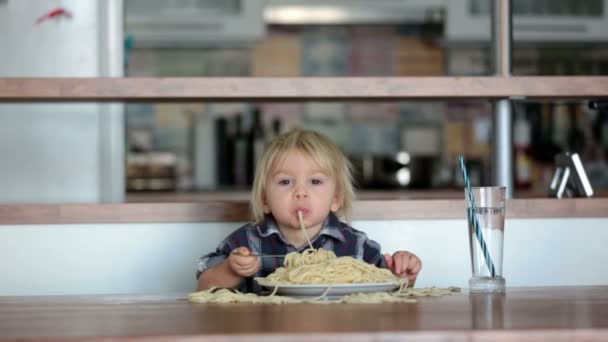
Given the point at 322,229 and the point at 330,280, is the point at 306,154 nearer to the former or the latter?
the point at 322,229

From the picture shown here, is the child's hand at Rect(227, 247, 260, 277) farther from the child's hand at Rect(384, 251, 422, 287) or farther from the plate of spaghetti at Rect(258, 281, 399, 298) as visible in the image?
the child's hand at Rect(384, 251, 422, 287)

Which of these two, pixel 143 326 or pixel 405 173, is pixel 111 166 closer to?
pixel 143 326

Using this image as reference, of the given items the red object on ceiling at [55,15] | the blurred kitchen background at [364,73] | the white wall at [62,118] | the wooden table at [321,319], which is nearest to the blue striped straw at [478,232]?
the wooden table at [321,319]

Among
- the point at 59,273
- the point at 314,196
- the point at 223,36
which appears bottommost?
the point at 59,273

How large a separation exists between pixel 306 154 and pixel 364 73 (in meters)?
3.41

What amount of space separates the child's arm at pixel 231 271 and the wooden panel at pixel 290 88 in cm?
35

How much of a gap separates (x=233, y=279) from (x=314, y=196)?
8.3 inches

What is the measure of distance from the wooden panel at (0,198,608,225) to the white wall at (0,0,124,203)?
1.99ft

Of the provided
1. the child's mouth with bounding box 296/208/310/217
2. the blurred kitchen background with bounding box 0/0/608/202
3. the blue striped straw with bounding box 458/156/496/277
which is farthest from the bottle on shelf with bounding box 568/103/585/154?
Answer: the blue striped straw with bounding box 458/156/496/277

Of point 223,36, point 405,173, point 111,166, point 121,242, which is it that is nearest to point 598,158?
point 405,173

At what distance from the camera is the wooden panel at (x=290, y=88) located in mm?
1768

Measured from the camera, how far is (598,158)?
4.63 meters

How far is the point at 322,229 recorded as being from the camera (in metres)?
1.71

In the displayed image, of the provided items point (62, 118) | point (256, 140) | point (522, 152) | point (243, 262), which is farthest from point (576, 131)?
point (243, 262)
